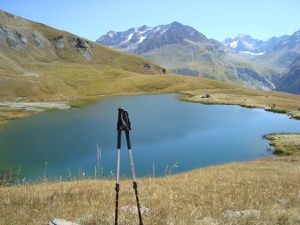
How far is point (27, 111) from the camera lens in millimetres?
123750

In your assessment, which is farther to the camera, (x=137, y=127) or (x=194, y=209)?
(x=137, y=127)

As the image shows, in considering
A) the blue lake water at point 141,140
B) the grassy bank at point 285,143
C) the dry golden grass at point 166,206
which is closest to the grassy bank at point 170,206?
the dry golden grass at point 166,206

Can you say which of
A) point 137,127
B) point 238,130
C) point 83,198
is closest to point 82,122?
point 137,127

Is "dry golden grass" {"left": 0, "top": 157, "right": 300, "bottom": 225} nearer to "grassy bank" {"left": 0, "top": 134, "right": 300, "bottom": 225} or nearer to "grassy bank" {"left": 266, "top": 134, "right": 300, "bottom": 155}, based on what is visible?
"grassy bank" {"left": 0, "top": 134, "right": 300, "bottom": 225}

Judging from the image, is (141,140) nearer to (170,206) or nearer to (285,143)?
(285,143)

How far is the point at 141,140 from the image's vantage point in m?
72.7

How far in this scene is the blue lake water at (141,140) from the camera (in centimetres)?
5438

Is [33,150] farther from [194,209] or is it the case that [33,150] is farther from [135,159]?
[194,209]

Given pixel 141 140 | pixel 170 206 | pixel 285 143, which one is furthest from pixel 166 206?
pixel 285 143

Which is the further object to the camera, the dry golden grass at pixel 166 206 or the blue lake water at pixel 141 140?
the blue lake water at pixel 141 140

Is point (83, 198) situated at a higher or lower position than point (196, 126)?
higher

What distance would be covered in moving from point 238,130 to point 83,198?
78282 mm

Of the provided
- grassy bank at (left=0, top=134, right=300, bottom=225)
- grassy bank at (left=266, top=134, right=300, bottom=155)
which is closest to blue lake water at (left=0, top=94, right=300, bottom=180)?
grassy bank at (left=266, top=134, right=300, bottom=155)

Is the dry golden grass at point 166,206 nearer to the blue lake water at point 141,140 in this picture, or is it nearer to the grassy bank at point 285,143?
the blue lake water at point 141,140
